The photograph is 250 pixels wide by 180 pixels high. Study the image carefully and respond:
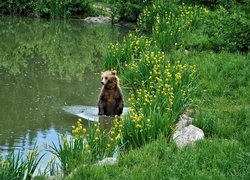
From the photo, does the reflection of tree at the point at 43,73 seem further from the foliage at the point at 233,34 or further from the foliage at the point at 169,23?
the foliage at the point at 233,34

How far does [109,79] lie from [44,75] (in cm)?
395

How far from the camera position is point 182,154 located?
6863 mm

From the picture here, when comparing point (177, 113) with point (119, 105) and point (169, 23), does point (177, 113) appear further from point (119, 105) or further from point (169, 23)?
point (169, 23)

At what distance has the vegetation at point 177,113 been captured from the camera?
6.48 meters

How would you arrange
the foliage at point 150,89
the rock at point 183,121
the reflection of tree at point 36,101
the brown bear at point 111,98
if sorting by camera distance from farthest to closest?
1. the brown bear at point 111,98
2. the reflection of tree at point 36,101
3. the rock at point 183,121
4. the foliage at point 150,89

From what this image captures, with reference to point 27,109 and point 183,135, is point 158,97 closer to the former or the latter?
point 183,135

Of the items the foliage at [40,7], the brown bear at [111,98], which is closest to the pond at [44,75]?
the brown bear at [111,98]

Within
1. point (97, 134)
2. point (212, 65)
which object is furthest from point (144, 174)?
point (212, 65)

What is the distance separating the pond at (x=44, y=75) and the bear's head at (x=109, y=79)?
980mm

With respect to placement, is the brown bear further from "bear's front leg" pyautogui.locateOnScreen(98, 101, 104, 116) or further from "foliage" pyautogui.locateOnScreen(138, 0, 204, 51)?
"foliage" pyautogui.locateOnScreen(138, 0, 204, 51)

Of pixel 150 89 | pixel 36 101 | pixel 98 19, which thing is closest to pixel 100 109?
pixel 150 89

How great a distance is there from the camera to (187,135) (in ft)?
25.8

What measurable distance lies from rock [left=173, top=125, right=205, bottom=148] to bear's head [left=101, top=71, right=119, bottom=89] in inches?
104

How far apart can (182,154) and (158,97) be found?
2410 mm
